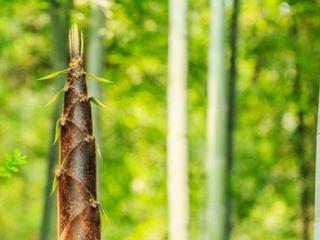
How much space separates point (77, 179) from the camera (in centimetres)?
180

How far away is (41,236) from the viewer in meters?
7.45

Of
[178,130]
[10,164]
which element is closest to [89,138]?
[10,164]

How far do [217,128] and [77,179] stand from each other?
9.67 feet

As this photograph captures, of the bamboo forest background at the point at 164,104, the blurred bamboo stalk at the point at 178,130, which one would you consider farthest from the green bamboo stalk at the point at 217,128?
the bamboo forest background at the point at 164,104

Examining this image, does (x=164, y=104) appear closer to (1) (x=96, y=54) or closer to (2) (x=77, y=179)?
(1) (x=96, y=54)

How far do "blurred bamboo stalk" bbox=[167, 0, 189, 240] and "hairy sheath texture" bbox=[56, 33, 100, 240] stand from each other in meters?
2.10

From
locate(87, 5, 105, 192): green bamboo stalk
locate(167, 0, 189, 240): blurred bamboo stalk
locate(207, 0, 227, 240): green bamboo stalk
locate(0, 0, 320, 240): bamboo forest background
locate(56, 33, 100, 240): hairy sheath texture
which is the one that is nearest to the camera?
locate(56, 33, 100, 240): hairy sheath texture

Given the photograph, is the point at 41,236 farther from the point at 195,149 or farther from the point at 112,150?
the point at 195,149

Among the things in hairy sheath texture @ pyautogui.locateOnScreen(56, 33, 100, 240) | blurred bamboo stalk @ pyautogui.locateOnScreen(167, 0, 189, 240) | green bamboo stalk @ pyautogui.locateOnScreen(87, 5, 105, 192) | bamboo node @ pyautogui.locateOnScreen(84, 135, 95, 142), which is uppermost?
green bamboo stalk @ pyautogui.locateOnScreen(87, 5, 105, 192)

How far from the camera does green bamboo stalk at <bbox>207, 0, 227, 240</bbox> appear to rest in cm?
459

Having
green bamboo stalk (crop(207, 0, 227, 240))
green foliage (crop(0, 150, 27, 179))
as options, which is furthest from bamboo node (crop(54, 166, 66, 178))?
green bamboo stalk (crop(207, 0, 227, 240))

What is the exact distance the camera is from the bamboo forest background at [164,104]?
25.8 feet

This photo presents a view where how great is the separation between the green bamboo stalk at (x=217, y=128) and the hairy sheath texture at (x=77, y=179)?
108 inches

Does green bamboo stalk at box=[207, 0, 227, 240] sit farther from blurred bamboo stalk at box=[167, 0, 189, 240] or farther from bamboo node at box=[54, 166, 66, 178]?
bamboo node at box=[54, 166, 66, 178]
